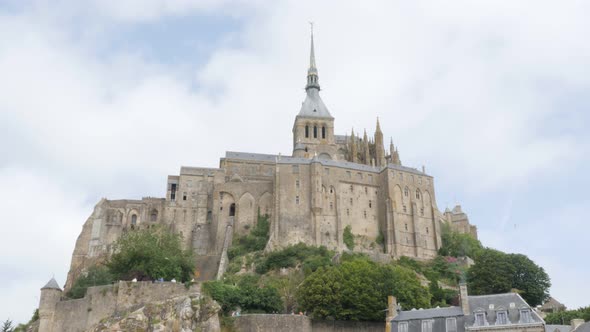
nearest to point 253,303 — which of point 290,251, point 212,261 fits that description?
point 290,251

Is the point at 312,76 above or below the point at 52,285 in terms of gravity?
above

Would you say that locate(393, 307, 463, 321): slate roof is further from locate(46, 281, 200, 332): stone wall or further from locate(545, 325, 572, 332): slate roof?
locate(46, 281, 200, 332): stone wall

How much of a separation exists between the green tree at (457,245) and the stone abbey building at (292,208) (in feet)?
A: 4.79

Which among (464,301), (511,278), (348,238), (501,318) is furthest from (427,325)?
(348,238)

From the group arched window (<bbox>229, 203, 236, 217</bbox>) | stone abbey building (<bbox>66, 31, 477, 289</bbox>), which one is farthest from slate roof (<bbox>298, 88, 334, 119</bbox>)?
arched window (<bbox>229, 203, 236, 217</bbox>)

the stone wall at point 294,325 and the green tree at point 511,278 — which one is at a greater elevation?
the green tree at point 511,278

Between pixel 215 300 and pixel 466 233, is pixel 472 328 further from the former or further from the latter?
pixel 466 233

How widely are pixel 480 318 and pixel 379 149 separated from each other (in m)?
55.3

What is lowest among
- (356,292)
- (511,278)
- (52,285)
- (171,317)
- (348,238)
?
(171,317)

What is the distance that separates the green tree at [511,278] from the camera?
198 ft

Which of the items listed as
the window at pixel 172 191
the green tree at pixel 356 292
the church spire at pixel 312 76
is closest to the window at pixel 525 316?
the green tree at pixel 356 292

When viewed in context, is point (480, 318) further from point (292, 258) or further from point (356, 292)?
point (292, 258)

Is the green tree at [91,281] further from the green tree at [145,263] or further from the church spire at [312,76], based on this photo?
the church spire at [312,76]

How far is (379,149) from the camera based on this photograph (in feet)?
312
